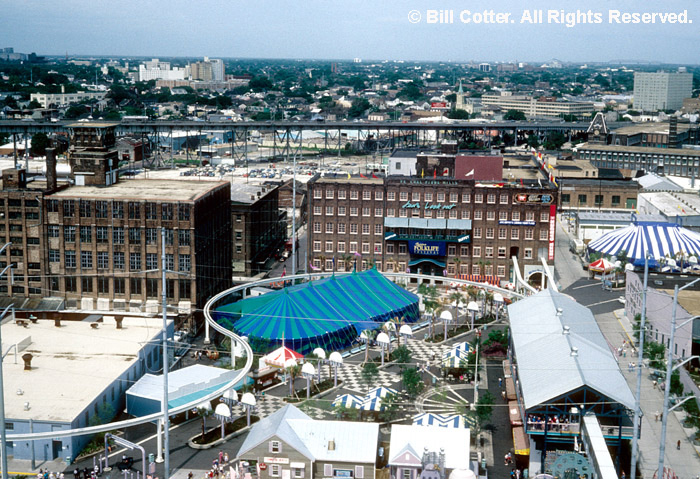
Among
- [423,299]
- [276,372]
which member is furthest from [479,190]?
[276,372]

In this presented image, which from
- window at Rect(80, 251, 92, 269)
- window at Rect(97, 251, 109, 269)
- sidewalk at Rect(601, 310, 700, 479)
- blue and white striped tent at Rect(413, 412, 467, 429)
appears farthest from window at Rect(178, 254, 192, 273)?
sidewalk at Rect(601, 310, 700, 479)

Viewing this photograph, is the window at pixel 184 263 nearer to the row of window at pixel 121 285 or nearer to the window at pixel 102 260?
the row of window at pixel 121 285

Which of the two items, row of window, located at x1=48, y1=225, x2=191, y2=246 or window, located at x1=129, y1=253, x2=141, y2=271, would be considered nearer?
row of window, located at x1=48, y1=225, x2=191, y2=246

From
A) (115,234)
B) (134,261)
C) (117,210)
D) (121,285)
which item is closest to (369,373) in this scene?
(134,261)

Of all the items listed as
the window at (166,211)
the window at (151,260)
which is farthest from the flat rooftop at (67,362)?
the window at (166,211)

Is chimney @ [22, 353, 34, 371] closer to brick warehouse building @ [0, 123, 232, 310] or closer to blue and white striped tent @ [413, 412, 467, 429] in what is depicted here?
brick warehouse building @ [0, 123, 232, 310]
